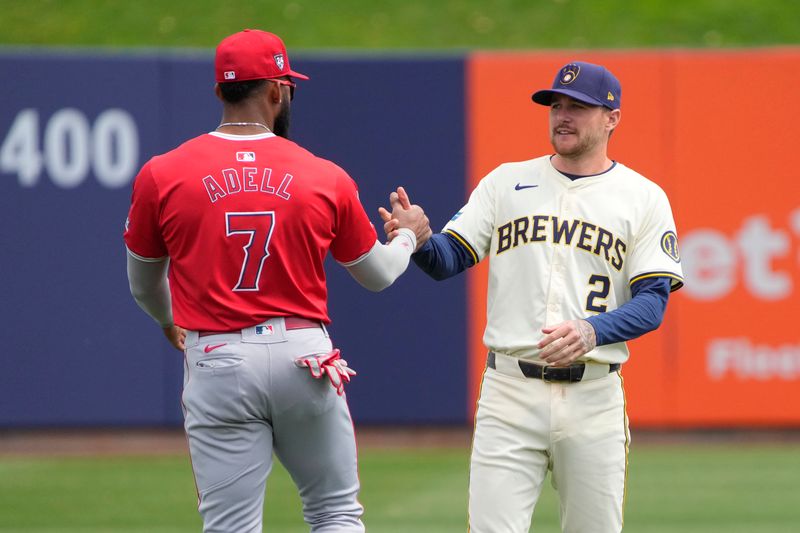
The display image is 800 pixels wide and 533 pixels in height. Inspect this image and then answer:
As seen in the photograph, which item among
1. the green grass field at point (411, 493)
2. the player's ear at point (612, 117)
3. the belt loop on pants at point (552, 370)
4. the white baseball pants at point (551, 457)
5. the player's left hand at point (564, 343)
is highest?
the player's ear at point (612, 117)

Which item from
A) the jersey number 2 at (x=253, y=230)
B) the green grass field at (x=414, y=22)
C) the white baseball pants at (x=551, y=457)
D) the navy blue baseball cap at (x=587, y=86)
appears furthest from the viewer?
the green grass field at (x=414, y=22)

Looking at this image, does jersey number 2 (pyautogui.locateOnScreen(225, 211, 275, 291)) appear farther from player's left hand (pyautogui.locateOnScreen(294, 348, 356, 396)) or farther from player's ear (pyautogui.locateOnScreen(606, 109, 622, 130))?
player's ear (pyautogui.locateOnScreen(606, 109, 622, 130))

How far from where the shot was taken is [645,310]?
4.70 meters

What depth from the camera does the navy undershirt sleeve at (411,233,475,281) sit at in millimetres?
4926

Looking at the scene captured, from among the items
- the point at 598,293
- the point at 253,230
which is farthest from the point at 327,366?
the point at 598,293

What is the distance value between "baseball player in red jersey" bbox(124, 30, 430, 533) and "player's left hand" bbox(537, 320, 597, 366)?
0.69 meters

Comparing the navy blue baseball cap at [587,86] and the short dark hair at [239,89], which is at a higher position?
the navy blue baseball cap at [587,86]

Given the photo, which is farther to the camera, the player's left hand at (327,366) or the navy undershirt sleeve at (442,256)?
the navy undershirt sleeve at (442,256)

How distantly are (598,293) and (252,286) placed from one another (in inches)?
54.1

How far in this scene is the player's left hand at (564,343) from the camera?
14.7 ft

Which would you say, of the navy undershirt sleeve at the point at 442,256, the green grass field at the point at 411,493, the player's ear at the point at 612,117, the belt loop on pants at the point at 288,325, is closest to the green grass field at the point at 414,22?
the green grass field at the point at 411,493

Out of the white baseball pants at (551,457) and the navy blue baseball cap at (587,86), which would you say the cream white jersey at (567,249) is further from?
the navy blue baseball cap at (587,86)

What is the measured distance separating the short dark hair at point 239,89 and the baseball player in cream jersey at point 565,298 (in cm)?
75

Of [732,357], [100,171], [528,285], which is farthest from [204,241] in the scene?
[732,357]
